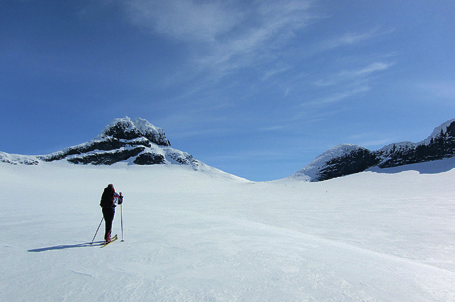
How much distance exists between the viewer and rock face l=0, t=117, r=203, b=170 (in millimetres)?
74125

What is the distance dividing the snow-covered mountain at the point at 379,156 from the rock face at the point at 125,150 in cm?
4112

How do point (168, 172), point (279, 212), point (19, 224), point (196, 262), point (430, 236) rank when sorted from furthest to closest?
point (168, 172)
point (279, 212)
point (19, 224)
point (430, 236)
point (196, 262)

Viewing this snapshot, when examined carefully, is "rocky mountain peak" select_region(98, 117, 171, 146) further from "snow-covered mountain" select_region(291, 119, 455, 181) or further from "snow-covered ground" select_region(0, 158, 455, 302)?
"snow-covered ground" select_region(0, 158, 455, 302)

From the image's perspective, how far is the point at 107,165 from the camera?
75.9 metres

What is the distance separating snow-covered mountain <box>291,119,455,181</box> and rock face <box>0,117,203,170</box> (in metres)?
41.1

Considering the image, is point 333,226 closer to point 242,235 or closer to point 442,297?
point 242,235

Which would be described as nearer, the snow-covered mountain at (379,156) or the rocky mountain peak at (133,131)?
the snow-covered mountain at (379,156)

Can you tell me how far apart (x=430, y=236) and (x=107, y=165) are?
265 feet

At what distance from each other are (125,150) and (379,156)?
73.5 m

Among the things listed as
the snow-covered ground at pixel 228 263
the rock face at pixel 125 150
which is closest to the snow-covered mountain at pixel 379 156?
the snow-covered ground at pixel 228 263

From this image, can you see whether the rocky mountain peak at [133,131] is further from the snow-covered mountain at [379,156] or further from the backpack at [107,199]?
the backpack at [107,199]

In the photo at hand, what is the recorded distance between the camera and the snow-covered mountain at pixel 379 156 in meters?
40.7

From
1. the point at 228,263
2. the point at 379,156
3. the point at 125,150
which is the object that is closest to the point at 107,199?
the point at 228,263

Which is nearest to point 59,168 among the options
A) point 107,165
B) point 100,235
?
point 107,165
